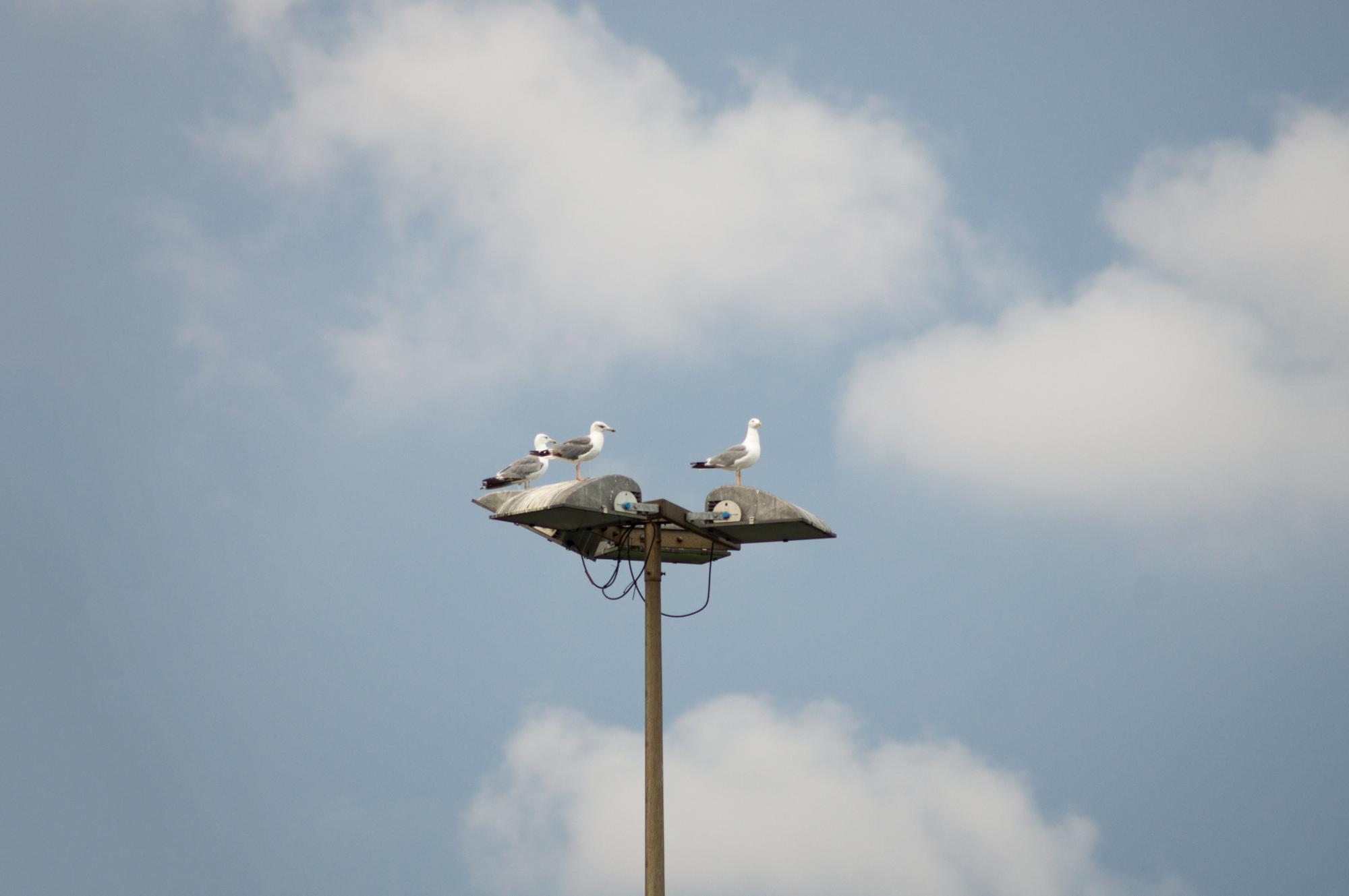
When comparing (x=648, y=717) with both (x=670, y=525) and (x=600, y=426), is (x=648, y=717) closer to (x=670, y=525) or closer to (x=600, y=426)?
(x=670, y=525)

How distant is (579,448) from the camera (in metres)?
17.9

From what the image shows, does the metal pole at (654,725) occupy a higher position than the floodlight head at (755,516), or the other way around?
the floodlight head at (755,516)

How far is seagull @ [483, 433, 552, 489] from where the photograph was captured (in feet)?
53.3

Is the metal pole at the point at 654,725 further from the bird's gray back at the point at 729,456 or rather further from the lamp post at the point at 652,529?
the bird's gray back at the point at 729,456

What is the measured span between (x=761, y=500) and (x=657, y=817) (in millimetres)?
3331

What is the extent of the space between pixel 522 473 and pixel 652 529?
1629 mm

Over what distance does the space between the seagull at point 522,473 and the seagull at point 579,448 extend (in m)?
0.82

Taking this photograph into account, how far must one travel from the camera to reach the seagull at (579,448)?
17.7m

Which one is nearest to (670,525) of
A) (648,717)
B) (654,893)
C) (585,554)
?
(585,554)

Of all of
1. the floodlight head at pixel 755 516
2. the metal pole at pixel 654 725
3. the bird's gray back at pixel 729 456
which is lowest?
the metal pole at pixel 654 725

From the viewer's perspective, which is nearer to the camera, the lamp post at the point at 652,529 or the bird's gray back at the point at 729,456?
the lamp post at the point at 652,529

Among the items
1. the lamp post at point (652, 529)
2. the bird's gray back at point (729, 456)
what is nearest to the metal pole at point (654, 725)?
the lamp post at point (652, 529)

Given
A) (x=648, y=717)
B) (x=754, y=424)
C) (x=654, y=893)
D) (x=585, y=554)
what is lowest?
(x=654, y=893)

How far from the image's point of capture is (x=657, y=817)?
15039mm
